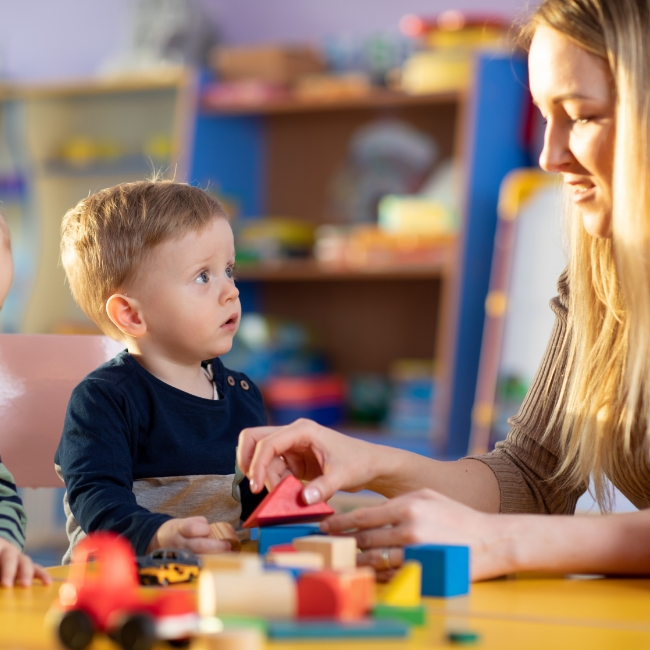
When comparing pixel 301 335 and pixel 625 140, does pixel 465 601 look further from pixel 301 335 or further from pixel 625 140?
pixel 301 335

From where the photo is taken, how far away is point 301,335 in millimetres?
3904

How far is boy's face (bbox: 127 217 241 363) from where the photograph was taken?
1253 millimetres

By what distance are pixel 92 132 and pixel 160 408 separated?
3451 millimetres

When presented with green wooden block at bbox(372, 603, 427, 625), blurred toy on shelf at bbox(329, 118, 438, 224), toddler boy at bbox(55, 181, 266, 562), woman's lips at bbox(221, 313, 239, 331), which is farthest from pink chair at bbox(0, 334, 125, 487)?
blurred toy on shelf at bbox(329, 118, 438, 224)

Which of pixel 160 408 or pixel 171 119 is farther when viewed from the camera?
pixel 171 119

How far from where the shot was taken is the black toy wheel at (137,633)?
1.86ft

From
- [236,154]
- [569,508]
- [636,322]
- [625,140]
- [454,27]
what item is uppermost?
[454,27]

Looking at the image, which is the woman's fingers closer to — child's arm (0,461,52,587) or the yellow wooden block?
the yellow wooden block

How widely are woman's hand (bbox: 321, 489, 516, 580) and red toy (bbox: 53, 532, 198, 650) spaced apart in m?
0.28

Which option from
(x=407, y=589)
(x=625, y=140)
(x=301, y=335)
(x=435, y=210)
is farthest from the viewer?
(x=301, y=335)

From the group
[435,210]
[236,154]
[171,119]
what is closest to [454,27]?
[435,210]

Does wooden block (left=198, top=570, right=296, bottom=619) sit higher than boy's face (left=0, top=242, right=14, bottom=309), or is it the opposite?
boy's face (left=0, top=242, right=14, bottom=309)

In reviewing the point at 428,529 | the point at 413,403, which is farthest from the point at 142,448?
the point at 413,403

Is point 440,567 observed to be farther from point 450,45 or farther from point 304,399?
point 450,45
